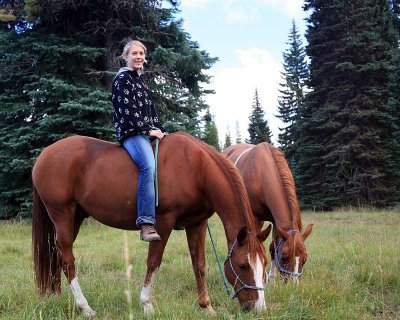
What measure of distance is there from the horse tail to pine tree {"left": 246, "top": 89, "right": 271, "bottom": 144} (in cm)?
3893

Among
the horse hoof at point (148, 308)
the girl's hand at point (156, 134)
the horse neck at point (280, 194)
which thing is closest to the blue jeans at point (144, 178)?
the girl's hand at point (156, 134)

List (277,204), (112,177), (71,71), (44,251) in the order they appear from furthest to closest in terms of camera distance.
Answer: (71,71) < (277,204) < (44,251) < (112,177)

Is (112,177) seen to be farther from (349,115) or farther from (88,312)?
(349,115)

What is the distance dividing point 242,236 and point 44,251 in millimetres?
2332

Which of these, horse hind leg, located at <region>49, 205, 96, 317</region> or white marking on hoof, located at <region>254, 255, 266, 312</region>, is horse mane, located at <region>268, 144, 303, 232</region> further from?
horse hind leg, located at <region>49, 205, 96, 317</region>

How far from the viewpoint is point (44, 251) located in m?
4.41

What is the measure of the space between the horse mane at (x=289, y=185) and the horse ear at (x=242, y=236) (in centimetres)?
135

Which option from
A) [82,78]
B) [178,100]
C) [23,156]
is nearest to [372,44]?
[178,100]

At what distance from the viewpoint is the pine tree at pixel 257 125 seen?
44031 millimetres

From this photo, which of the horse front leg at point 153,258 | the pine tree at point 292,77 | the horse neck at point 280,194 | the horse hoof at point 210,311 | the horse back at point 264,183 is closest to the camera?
the horse hoof at point 210,311

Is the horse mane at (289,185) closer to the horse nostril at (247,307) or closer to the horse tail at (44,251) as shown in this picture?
the horse nostril at (247,307)

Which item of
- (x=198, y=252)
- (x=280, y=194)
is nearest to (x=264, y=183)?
(x=280, y=194)

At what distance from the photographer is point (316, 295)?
403 cm

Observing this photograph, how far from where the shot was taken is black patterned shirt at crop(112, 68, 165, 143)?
4172 mm
